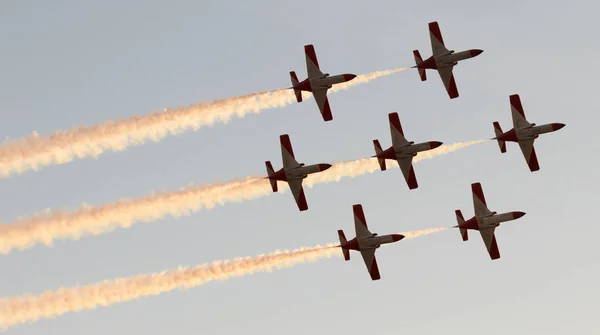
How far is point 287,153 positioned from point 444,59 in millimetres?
20606

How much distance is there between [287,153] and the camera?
136875 millimetres

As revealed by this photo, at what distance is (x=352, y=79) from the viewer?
5413 inches

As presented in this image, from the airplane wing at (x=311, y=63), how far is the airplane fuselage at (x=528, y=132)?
21.7 meters

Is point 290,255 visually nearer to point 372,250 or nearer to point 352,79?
point 372,250

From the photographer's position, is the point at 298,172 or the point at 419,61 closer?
the point at 298,172

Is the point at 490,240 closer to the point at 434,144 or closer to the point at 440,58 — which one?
the point at 434,144

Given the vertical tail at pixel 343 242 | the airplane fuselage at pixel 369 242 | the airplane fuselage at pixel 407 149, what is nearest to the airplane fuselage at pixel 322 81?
the airplane fuselage at pixel 407 149

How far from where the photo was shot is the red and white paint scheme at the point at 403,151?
139m

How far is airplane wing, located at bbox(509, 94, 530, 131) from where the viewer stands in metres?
143

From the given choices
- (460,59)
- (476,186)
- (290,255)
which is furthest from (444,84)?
(290,255)

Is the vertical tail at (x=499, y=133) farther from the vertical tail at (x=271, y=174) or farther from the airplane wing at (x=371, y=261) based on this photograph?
the vertical tail at (x=271, y=174)

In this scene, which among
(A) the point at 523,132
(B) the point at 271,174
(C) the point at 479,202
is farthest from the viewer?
(C) the point at 479,202

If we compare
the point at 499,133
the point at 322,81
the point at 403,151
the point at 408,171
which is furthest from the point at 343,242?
the point at 499,133

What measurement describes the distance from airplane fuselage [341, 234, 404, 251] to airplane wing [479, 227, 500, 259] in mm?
9838
